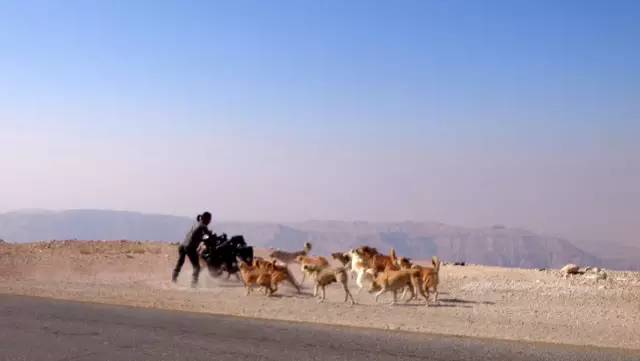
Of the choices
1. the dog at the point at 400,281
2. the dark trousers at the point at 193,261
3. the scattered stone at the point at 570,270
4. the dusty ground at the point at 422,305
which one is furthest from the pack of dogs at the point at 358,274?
the scattered stone at the point at 570,270

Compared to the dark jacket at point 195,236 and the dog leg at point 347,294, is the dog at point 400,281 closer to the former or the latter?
the dog leg at point 347,294

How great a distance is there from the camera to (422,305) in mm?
17984

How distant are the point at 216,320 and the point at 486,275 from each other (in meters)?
11.8

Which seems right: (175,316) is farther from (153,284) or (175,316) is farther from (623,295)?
(623,295)

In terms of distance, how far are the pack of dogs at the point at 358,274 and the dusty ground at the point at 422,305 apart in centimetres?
39

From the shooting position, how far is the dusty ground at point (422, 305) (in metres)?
14.6

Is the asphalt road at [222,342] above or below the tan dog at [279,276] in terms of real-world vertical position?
below

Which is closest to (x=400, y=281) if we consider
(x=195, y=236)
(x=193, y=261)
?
(x=193, y=261)

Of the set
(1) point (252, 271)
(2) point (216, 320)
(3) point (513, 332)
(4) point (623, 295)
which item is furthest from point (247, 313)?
(4) point (623, 295)

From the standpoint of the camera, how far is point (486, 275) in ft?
78.4

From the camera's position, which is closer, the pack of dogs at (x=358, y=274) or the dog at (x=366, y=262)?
the pack of dogs at (x=358, y=274)

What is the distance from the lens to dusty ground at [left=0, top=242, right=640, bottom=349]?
14625 millimetres

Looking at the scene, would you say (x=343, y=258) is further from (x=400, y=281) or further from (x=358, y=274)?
(x=400, y=281)

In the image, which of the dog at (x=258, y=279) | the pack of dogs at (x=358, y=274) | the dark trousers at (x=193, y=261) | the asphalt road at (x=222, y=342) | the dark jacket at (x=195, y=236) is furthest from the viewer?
the dark jacket at (x=195, y=236)
